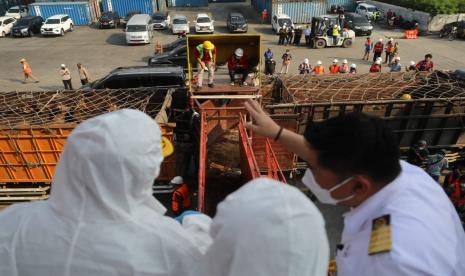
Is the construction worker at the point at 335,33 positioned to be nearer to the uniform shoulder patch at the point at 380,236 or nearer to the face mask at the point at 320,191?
the face mask at the point at 320,191

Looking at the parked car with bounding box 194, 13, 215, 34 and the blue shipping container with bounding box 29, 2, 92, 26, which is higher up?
the blue shipping container with bounding box 29, 2, 92, 26

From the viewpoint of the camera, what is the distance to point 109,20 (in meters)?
26.2

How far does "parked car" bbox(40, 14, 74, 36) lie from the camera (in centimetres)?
2367

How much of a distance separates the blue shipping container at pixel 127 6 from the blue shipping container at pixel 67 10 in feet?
6.44

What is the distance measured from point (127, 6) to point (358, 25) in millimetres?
19421

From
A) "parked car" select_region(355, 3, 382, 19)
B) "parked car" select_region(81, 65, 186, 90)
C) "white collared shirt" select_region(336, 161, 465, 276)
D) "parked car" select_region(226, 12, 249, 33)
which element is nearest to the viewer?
"white collared shirt" select_region(336, 161, 465, 276)

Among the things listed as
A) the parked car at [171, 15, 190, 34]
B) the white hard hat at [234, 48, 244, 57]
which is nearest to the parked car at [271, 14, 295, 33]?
the parked car at [171, 15, 190, 34]

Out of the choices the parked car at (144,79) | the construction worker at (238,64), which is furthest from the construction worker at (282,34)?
the construction worker at (238,64)

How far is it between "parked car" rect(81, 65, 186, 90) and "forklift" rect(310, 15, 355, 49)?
1245cm

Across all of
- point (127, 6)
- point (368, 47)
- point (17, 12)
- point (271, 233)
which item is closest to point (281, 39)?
point (368, 47)

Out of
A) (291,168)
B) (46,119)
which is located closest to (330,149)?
(291,168)

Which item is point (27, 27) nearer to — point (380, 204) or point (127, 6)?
point (127, 6)

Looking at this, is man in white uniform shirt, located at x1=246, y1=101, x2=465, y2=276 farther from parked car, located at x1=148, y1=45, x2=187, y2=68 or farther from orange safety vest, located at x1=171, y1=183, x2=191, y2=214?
parked car, located at x1=148, y1=45, x2=187, y2=68

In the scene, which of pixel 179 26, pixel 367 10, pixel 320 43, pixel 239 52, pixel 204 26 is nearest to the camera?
pixel 239 52
